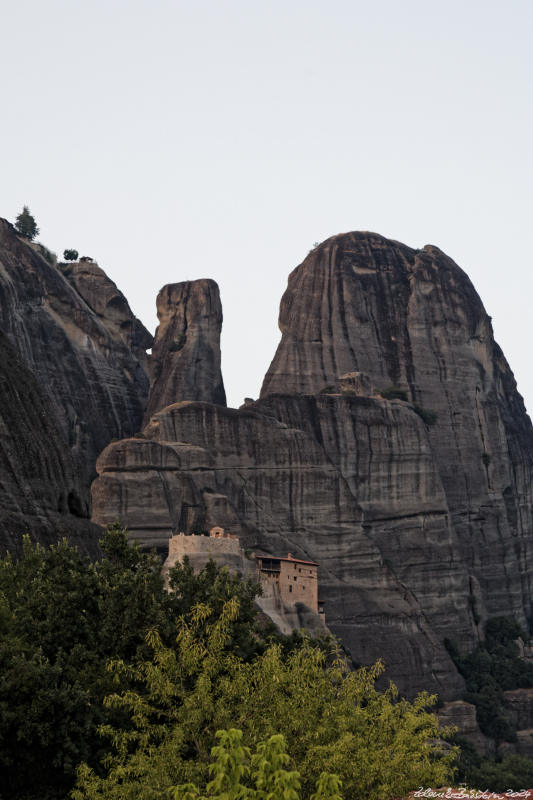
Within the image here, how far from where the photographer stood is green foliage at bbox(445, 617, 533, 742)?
104 m

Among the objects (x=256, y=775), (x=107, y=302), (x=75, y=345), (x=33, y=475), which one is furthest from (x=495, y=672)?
(x=256, y=775)

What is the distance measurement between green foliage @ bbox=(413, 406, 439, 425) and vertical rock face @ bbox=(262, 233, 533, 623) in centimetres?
115

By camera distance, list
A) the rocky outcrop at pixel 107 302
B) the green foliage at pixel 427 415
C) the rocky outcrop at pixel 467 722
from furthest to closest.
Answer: the rocky outcrop at pixel 107 302 < the green foliage at pixel 427 415 < the rocky outcrop at pixel 467 722

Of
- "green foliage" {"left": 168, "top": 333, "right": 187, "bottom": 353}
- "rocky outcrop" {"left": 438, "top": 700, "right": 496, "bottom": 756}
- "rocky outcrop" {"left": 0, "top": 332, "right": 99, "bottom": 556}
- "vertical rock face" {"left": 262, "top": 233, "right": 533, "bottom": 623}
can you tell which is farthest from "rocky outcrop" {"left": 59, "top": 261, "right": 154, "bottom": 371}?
"rocky outcrop" {"left": 0, "top": 332, "right": 99, "bottom": 556}

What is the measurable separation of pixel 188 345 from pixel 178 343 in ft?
4.20

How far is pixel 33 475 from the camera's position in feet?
150

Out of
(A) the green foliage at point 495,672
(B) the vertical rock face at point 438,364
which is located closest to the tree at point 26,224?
(B) the vertical rock face at point 438,364

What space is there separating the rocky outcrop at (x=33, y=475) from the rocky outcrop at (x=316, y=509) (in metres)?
45.3

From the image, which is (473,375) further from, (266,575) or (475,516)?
(266,575)

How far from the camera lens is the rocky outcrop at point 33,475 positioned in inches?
1690

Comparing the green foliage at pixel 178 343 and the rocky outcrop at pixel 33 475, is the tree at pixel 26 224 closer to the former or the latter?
the green foliage at pixel 178 343

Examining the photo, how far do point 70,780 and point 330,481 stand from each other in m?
83.7

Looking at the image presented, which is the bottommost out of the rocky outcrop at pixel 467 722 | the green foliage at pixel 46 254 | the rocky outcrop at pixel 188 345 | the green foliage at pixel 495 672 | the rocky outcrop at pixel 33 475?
the rocky outcrop at pixel 467 722

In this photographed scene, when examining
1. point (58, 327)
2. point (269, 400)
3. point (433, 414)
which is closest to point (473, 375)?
point (433, 414)
